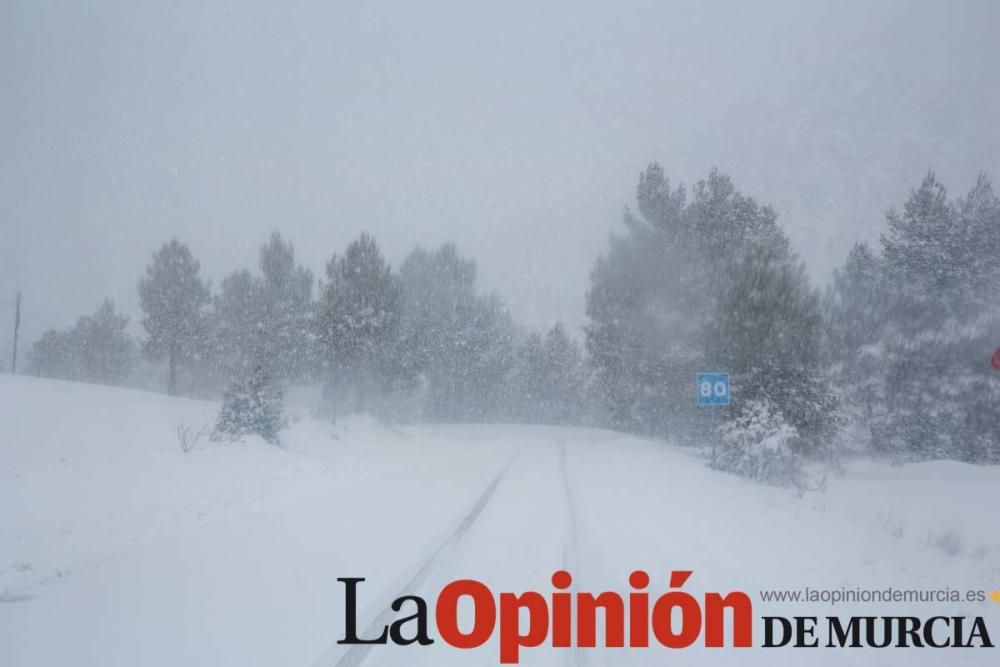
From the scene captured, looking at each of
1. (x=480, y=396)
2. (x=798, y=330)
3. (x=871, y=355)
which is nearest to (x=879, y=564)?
(x=798, y=330)

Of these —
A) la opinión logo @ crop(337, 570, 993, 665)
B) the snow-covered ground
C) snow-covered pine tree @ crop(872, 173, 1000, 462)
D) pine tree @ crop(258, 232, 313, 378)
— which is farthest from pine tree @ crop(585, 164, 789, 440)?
A: pine tree @ crop(258, 232, 313, 378)

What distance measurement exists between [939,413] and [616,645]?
110 feet

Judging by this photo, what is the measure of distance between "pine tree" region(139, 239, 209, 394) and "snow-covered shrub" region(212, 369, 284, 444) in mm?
34960

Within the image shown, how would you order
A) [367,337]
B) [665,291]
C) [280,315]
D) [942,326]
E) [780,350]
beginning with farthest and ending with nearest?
Answer: [280,315], [367,337], [665,291], [942,326], [780,350]

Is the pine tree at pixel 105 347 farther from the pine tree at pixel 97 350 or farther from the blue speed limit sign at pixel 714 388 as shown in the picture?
the blue speed limit sign at pixel 714 388

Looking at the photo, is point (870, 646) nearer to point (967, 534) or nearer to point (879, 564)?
point (879, 564)

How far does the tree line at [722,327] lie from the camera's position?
907 inches

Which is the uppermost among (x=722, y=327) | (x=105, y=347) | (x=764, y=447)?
(x=105, y=347)

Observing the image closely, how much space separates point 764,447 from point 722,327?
6.90m

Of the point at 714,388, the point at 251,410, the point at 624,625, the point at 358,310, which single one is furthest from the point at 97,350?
the point at 624,625

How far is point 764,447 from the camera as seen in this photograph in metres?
19.1

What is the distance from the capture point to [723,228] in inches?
1195

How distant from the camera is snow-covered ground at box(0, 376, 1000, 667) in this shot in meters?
4.66

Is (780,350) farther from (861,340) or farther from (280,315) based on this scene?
(280,315)
